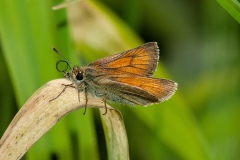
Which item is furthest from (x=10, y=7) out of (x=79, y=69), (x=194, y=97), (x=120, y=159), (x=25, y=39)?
(x=194, y=97)

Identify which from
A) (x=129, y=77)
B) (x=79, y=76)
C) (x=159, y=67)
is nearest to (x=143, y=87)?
(x=129, y=77)

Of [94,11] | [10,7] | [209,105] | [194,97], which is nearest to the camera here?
[10,7]

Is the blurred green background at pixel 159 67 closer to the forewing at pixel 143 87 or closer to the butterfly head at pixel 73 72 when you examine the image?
the butterfly head at pixel 73 72

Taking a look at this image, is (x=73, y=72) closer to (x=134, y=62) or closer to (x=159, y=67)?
(x=134, y=62)

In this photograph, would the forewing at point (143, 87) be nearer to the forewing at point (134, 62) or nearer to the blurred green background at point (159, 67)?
the forewing at point (134, 62)

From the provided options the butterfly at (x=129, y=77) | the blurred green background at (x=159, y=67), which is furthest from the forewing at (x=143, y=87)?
the blurred green background at (x=159, y=67)

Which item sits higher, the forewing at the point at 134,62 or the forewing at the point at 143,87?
the forewing at the point at 134,62

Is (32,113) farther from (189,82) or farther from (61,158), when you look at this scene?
(189,82)
